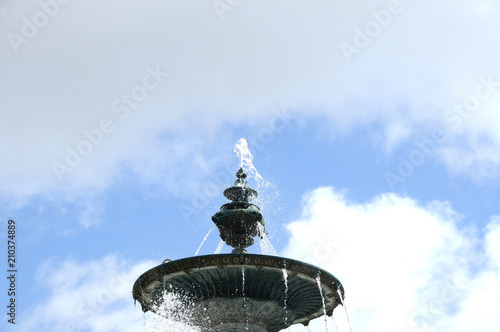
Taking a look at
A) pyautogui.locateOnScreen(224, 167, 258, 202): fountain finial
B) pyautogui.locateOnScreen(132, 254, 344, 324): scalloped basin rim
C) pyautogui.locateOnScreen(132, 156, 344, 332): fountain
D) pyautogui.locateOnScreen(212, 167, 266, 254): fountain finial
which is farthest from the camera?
pyautogui.locateOnScreen(224, 167, 258, 202): fountain finial

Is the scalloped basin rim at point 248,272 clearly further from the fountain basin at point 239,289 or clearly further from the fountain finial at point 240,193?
the fountain finial at point 240,193

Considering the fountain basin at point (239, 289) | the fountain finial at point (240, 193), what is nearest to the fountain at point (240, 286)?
the fountain basin at point (239, 289)

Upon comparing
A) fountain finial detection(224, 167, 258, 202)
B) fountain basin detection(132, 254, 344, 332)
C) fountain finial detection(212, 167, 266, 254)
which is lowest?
fountain basin detection(132, 254, 344, 332)

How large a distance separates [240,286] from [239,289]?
97 mm

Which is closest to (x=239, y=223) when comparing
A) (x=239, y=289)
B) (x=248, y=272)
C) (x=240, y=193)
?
(x=240, y=193)

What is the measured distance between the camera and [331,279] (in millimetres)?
11438

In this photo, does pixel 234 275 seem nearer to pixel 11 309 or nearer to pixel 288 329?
pixel 288 329

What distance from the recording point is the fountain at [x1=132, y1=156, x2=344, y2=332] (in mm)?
10781

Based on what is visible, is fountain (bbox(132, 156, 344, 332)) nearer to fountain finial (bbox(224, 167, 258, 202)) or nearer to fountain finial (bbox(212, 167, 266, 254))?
fountain finial (bbox(212, 167, 266, 254))

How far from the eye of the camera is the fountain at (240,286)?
10.8 m

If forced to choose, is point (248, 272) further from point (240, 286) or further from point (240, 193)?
point (240, 193)

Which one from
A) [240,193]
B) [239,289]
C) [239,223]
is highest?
[240,193]

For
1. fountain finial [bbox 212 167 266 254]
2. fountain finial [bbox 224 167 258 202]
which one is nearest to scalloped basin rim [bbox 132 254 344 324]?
fountain finial [bbox 212 167 266 254]

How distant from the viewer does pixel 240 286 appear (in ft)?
36.7
